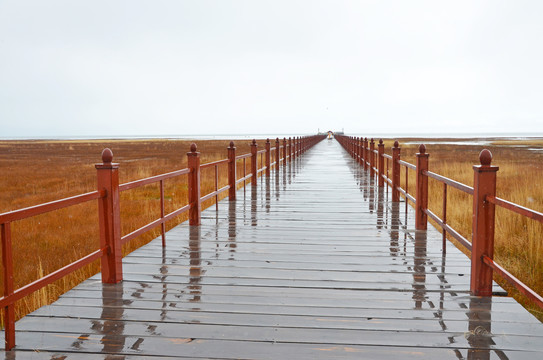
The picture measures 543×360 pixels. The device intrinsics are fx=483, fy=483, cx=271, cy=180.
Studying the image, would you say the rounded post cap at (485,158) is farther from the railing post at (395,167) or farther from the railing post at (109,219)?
the railing post at (395,167)

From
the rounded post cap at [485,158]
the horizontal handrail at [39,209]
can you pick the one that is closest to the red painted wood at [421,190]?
the rounded post cap at [485,158]

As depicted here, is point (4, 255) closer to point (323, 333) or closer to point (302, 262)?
point (323, 333)

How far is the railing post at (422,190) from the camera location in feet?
21.7

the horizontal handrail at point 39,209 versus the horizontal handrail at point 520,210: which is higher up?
the horizontal handrail at point 39,209

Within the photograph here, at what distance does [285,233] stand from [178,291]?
9.17 ft

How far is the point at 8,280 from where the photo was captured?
311cm

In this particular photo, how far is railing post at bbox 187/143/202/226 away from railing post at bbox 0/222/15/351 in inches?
155

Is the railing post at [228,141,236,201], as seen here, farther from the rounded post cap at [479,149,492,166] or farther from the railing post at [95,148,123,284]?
the rounded post cap at [479,149,492,166]

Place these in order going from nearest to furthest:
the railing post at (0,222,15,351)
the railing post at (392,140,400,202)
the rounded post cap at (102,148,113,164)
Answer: the railing post at (0,222,15,351), the rounded post cap at (102,148,113,164), the railing post at (392,140,400,202)

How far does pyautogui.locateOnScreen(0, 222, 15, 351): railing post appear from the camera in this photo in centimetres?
305

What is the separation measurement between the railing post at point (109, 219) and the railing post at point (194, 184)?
2.45 metres

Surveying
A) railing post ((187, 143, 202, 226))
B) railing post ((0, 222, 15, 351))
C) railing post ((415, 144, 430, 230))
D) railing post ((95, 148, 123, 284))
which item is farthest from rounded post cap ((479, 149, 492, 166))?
railing post ((187, 143, 202, 226))

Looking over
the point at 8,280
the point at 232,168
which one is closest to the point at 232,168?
the point at 232,168

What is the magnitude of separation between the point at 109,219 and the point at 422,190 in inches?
168
